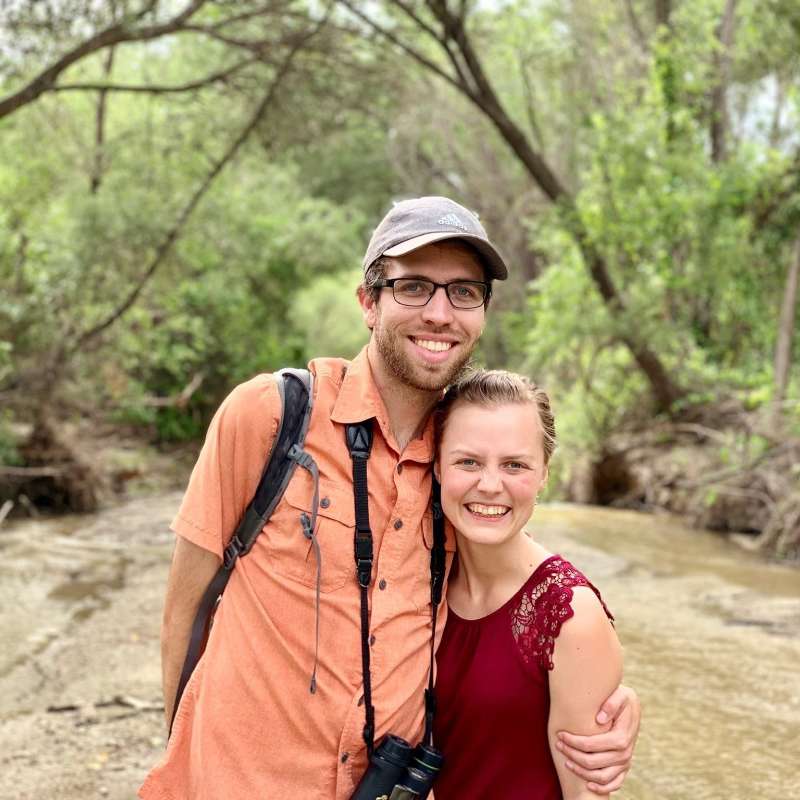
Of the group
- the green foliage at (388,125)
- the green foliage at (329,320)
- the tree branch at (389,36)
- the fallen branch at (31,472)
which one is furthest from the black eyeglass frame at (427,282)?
the green foliage at (329,320)

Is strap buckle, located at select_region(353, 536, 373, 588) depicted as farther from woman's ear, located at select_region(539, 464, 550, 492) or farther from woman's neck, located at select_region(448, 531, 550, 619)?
woman's ear, located at select_region(539, 464, 550, 492)

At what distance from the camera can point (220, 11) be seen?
9.82m

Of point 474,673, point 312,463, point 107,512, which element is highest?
point 312,463

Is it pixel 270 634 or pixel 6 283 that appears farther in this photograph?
pixel 6 283

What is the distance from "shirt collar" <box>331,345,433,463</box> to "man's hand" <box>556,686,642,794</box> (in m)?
0.71

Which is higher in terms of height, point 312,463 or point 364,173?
point 364,173

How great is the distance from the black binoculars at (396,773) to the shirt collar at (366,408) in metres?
0.67

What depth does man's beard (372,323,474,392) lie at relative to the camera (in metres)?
2.37

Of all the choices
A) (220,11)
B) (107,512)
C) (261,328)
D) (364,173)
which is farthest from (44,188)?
(364,173)

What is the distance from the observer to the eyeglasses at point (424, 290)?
7.84 feet

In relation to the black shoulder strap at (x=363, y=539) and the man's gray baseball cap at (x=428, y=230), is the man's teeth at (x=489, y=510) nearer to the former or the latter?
the black shoulder strap at (x=363, y=539)

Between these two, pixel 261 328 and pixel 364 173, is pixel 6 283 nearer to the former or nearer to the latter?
pixel 261 328

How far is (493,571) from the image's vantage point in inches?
93.1

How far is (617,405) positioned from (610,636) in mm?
14220
